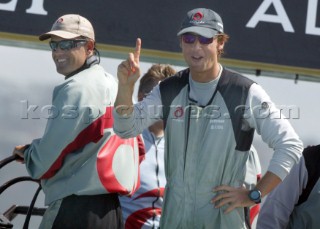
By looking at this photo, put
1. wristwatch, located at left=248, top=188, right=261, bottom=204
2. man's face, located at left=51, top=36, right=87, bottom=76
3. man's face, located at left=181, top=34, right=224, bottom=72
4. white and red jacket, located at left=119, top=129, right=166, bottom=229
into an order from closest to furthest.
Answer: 1. wristwatch, located at left=248, top=188, right=261, bottom=204
2. man's face, located at left=181, top=34, right=224, bottom=72
3. man's face, located at left=51, top=36, right=87, bottom=76
4. white and red jacket, located at left=119, top=129, right=166, bottom=229

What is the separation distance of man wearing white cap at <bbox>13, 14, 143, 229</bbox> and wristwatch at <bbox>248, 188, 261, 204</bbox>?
0.78 meters

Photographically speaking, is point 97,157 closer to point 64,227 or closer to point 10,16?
point 64,227

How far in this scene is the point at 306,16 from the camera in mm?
5043

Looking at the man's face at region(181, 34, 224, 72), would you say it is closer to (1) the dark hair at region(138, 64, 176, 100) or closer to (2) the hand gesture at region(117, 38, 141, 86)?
(2) the hand gesture at region(117, 38, 141, 86)

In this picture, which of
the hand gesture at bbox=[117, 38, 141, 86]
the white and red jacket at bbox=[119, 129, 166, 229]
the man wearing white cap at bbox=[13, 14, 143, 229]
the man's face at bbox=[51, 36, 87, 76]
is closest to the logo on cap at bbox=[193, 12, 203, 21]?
the hand gesture at bbox=[117, 38, 141, 86]

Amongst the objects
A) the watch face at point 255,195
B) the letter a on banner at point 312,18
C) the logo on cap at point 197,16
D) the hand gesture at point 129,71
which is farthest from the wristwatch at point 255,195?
the letter a on banner at point 312,18

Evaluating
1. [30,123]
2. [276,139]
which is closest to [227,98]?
[276,139]

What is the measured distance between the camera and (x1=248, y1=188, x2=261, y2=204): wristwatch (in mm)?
3090

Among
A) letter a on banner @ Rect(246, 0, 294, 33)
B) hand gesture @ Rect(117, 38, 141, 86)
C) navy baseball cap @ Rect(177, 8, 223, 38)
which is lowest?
hand gesture @ Rect(117, 38, 141, 86)

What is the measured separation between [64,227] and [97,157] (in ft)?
Result: 1.14

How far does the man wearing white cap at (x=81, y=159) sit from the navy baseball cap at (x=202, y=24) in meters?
0.60

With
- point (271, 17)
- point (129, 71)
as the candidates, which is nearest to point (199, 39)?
point (129, 71)

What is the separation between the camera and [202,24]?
10.8 feet

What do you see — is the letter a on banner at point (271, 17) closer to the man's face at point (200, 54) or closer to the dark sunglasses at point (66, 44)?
the dark sunglasses at point (66, 44)
